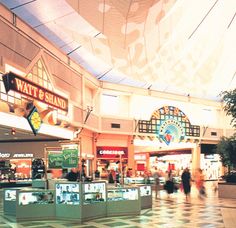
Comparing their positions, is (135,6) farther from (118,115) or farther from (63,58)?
(118,115)

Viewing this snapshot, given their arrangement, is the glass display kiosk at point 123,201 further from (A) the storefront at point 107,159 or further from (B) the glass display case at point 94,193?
(A) the storefront at point 107,159

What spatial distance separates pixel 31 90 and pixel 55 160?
2.44 meters

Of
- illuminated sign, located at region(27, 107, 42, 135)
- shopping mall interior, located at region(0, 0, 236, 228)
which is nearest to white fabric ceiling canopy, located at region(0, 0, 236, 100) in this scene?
shopping mall interior, located at region(0, 0, 236, 228)

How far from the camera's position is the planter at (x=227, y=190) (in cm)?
1689

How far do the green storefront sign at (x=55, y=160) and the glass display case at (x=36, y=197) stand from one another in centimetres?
232

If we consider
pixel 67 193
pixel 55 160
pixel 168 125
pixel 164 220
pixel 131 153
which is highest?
pixel 168 125

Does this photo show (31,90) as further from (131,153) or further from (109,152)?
(131,153)

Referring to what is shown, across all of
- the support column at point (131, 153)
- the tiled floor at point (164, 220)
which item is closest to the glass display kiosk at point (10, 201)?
the tiled floor at point (164, 220)

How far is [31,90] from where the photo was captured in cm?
1315

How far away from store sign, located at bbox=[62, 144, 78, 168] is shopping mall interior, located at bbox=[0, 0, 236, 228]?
0.03 metres

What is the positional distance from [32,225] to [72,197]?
3.96ft

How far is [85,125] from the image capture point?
22.0 meters

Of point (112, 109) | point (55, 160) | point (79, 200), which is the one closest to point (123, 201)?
point (79, 200)

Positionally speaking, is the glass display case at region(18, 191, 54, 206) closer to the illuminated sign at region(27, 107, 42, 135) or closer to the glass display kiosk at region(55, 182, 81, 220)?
the glass display kiosk at region(55, 182, 81, 220)
